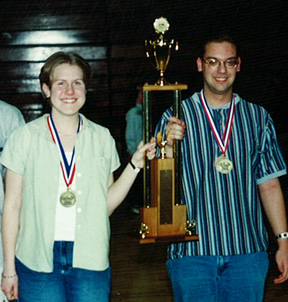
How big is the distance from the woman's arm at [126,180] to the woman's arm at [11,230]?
1.31ft

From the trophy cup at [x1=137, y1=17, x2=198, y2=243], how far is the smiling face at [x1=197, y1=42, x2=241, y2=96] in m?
0.20

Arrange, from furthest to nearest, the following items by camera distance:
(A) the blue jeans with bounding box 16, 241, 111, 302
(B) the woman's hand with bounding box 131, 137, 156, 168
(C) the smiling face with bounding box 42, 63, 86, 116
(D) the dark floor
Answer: (D) the dark floor
(B) the woman's hand with bounding box 131, 137, 156, 168
(C) the smiling face with bounding box 42, 63, 86, 116
(A) the blue jeans with bounding box 16, 241, 111, 302

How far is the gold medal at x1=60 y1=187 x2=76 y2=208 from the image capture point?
7.66 feet

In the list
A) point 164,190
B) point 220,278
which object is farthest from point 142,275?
point 164,190

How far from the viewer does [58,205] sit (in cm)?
235

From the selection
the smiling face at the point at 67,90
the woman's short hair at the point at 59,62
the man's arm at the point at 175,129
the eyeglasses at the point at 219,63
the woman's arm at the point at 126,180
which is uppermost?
the eyeglasses at the point at 219,63

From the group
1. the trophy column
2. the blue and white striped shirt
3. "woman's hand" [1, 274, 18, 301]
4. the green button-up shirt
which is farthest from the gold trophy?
"woman's hand" [1, 274, 18, 301]

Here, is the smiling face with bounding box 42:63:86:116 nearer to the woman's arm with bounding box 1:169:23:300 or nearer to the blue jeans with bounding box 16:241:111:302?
the woman's arm with bounding box 1:169:23:300

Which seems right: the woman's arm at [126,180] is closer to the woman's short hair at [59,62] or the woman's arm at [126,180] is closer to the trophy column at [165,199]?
the trophy column at [165,199]

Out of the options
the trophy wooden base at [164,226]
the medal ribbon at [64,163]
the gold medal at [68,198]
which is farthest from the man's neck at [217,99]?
the gold medal at [68,198]

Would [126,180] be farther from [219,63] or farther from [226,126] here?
[219,63]

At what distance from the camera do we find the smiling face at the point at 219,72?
2717 mm

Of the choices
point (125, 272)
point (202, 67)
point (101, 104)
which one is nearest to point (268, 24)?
point (101, 104)

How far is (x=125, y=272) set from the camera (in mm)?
5141
